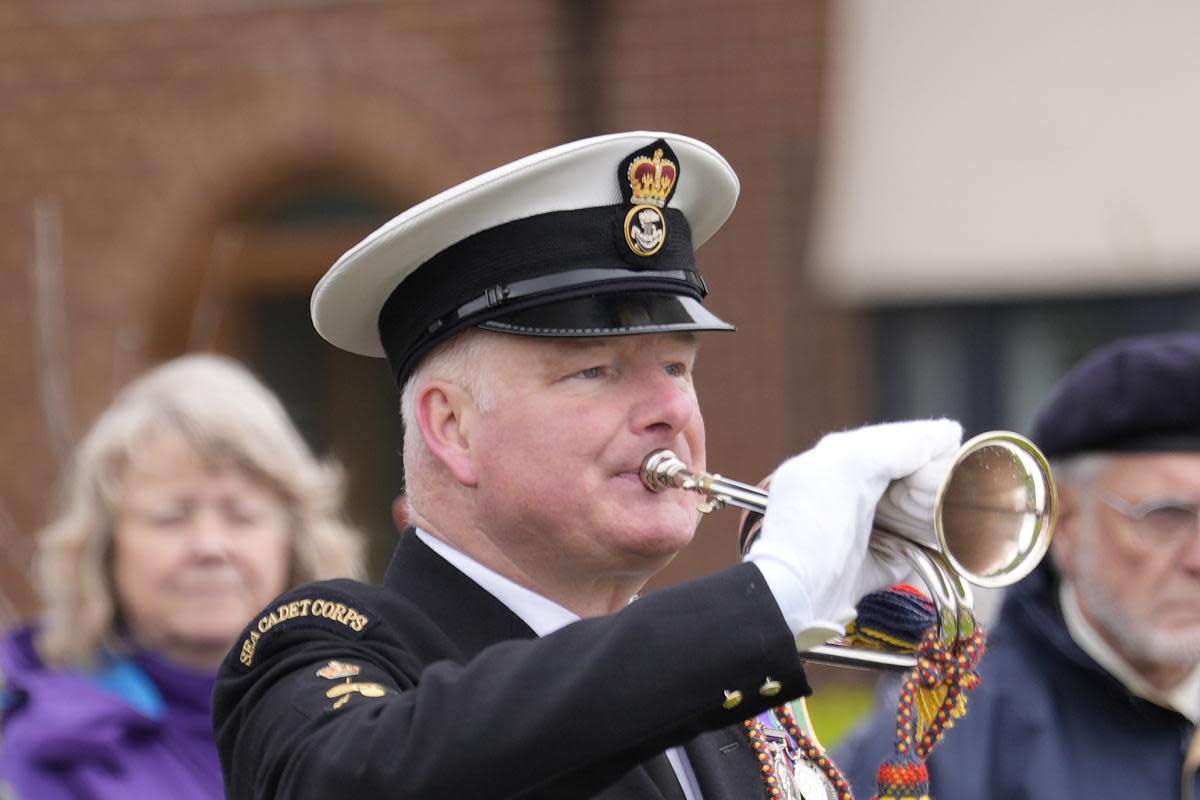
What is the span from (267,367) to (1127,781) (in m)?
7.51

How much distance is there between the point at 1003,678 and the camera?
4.03 m

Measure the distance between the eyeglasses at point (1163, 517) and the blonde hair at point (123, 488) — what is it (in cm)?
167

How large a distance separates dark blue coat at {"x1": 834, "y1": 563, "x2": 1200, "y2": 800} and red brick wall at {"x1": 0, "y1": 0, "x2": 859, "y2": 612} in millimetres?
4767

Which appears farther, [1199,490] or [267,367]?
[267,367]

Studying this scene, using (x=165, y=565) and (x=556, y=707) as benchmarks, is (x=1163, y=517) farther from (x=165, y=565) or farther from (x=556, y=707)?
(x=556, y=707)

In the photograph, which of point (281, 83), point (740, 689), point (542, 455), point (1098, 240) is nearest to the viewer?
point (740, 689)

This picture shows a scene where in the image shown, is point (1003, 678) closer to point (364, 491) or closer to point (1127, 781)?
point (1127, 781)

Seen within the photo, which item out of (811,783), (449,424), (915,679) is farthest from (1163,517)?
(449,424)

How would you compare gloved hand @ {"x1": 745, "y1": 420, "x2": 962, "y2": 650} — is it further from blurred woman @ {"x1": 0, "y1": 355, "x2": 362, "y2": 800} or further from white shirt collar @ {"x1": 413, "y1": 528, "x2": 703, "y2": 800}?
blurred woman @ {"x1": 0, "y1": 355, "x2": 362, "y2": 800}

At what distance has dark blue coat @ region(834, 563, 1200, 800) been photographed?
3.82 metres

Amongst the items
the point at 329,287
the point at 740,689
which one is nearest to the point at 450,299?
the point at 329,287

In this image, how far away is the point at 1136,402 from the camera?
410 cm

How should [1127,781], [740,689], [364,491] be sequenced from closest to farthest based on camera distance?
[740,689] < [1127,781] < [364,491]

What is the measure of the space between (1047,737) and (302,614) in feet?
6.69
